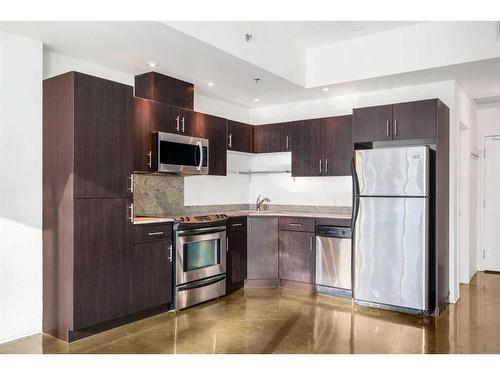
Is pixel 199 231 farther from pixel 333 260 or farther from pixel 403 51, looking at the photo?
pixel 403 51

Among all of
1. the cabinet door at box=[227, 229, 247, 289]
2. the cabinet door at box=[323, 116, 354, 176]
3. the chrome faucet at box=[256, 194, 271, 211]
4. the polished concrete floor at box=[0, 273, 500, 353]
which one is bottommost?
the polished concrete floor at box=[0, 273, 500, 353]

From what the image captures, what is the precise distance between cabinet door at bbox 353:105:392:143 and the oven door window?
2076mm

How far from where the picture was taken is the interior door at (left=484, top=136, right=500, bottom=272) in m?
6.18

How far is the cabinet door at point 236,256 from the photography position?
4.79 meters

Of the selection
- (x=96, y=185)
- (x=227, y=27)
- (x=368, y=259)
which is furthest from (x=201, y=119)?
(x=368, y=259)

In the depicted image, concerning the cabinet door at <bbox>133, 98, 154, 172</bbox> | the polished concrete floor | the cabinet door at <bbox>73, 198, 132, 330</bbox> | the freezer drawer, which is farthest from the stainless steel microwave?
the freezer drawer

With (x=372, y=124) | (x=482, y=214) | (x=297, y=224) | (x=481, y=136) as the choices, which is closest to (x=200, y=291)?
(x=297, y=224)

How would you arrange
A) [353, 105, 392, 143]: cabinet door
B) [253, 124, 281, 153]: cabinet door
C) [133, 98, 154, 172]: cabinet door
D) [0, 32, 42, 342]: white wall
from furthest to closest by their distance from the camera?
[253, 124, 281, 153]: cabinet door < [353, 105, 392, 143]: cabinet door < [133, 98, 154, 172]: cabinet door < [0, 32, 42, 342]: white wall

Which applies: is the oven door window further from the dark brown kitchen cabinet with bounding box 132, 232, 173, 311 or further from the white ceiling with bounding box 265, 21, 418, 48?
the white ceiling with bounding box 265, 21, 418, 48

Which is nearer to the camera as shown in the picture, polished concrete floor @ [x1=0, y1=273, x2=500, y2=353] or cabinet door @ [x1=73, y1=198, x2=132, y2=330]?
polished concrete floor @ [x1=0, y1=273, x2=500, y2=353]

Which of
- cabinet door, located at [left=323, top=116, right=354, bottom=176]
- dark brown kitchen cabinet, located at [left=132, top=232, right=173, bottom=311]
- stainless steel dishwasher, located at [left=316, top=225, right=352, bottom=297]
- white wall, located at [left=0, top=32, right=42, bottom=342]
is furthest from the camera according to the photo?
cabinet door, located at [left=323, top=116, right=354, bottom=176]

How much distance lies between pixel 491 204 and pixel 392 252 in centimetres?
319

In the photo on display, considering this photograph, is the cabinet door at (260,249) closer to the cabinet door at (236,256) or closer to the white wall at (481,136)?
the cabinet door at (236,256)
